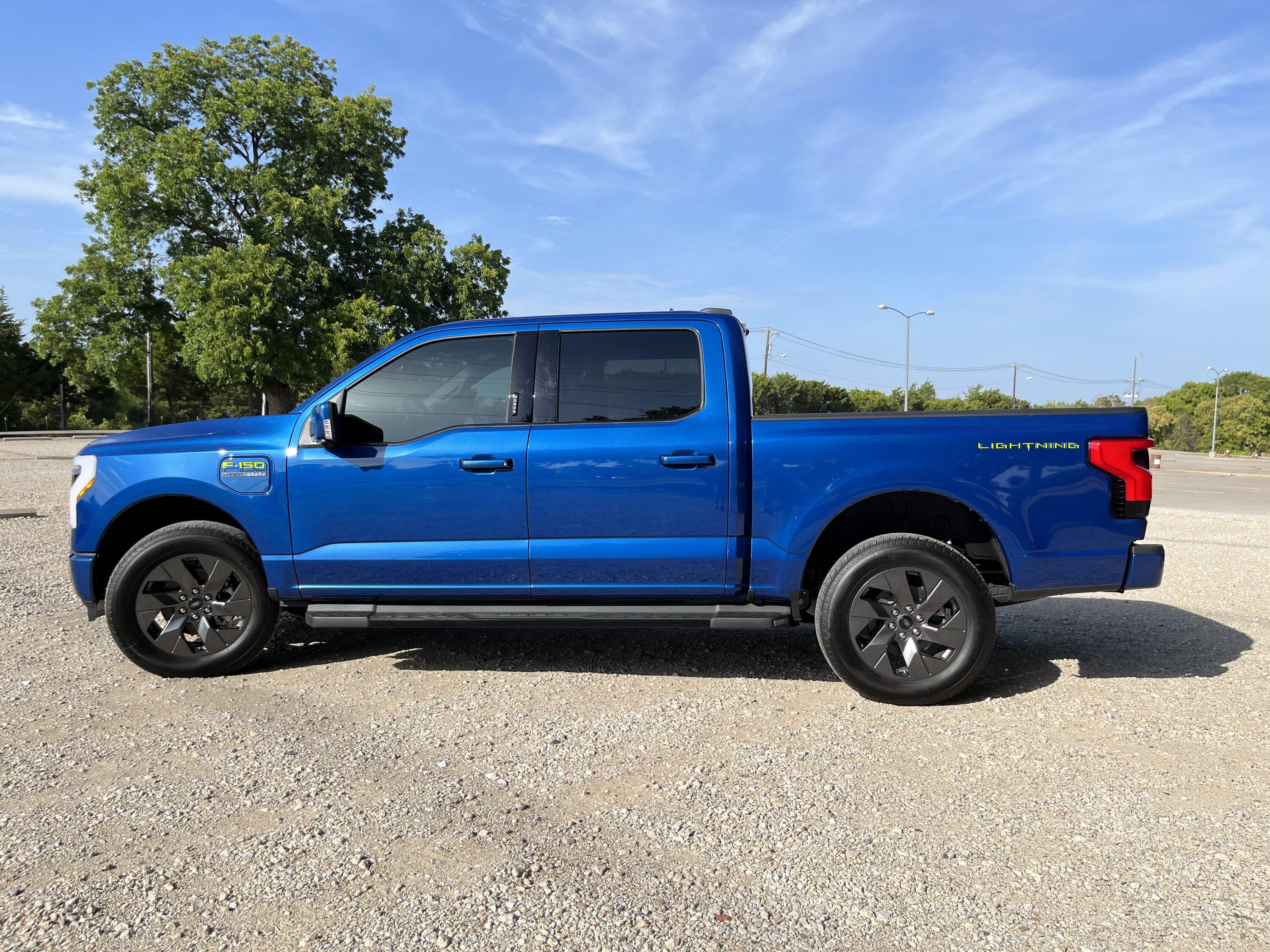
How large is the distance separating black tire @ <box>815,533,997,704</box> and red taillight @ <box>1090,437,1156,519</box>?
80 centimetres

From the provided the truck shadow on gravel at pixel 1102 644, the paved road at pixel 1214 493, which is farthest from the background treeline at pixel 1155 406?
the truck shadow on gravel at pixel 1102 644

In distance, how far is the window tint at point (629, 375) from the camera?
4352mm

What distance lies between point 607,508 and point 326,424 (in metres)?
1.51

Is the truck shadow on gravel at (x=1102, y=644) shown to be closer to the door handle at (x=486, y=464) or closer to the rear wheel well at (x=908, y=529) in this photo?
the rear wheel well at (x=908, y=529)

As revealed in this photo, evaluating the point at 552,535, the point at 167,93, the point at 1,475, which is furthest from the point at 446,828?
the point at 167,93

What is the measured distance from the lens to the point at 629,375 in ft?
14.5

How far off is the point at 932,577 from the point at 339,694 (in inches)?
122

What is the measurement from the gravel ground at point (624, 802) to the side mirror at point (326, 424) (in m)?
1.33

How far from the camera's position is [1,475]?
1788cm

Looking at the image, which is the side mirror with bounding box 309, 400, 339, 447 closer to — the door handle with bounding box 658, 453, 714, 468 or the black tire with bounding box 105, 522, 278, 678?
the black tire with bounding box 105, 522, 278, 678

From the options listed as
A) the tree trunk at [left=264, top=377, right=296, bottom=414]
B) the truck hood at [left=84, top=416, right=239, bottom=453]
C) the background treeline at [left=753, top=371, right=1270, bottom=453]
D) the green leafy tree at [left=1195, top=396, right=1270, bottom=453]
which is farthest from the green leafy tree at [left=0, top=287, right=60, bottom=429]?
the green leafy tree at [left=1195, top=396, right=1270, bottom=453]

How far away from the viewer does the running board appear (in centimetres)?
420

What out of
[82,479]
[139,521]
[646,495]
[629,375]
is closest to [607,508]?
[646,495]

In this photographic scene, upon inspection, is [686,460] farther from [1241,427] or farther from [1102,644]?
[1241,427]
